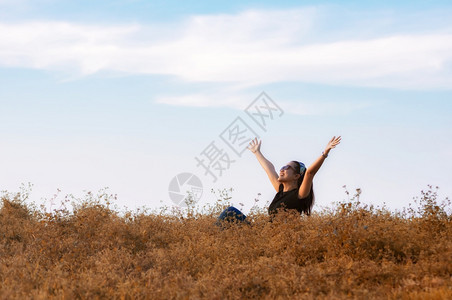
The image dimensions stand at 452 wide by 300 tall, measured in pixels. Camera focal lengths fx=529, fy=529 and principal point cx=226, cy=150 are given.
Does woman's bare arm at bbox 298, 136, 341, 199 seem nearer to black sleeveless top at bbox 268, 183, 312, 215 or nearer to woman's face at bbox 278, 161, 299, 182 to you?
black sleeveless top at bbox 268, 183, 312, 215

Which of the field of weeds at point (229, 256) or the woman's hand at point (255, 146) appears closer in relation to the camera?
the field of weeds at point (229, 256)

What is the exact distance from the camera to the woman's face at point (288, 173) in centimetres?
1070

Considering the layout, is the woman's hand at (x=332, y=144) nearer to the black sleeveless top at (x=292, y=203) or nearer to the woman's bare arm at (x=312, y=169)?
the woman's bare arm at (x=312, y=169)

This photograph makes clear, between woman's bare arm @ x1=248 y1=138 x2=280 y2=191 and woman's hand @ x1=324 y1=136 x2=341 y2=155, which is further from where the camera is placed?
woman's bare arm @ x1=248 y1=138 x2=280 y2=191

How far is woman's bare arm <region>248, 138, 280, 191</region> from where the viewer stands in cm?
1142

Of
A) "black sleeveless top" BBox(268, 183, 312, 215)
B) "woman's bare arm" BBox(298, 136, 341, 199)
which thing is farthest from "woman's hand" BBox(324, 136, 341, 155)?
"black sleeveless top" BBox(268, 183, 312, 215)

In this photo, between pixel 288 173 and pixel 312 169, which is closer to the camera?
pixel 312 169

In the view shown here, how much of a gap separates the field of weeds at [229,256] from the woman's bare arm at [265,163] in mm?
929

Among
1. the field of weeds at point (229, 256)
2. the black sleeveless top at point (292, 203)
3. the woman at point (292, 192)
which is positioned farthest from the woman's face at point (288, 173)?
the field of weeds at point (229, 256)

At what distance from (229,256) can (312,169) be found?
2576 mm

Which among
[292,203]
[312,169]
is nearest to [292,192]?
[292,203]

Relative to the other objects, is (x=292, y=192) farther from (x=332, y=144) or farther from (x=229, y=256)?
(x=229, y=256)

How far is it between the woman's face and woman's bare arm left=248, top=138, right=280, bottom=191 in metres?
0.58

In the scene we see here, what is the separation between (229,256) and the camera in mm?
8047
